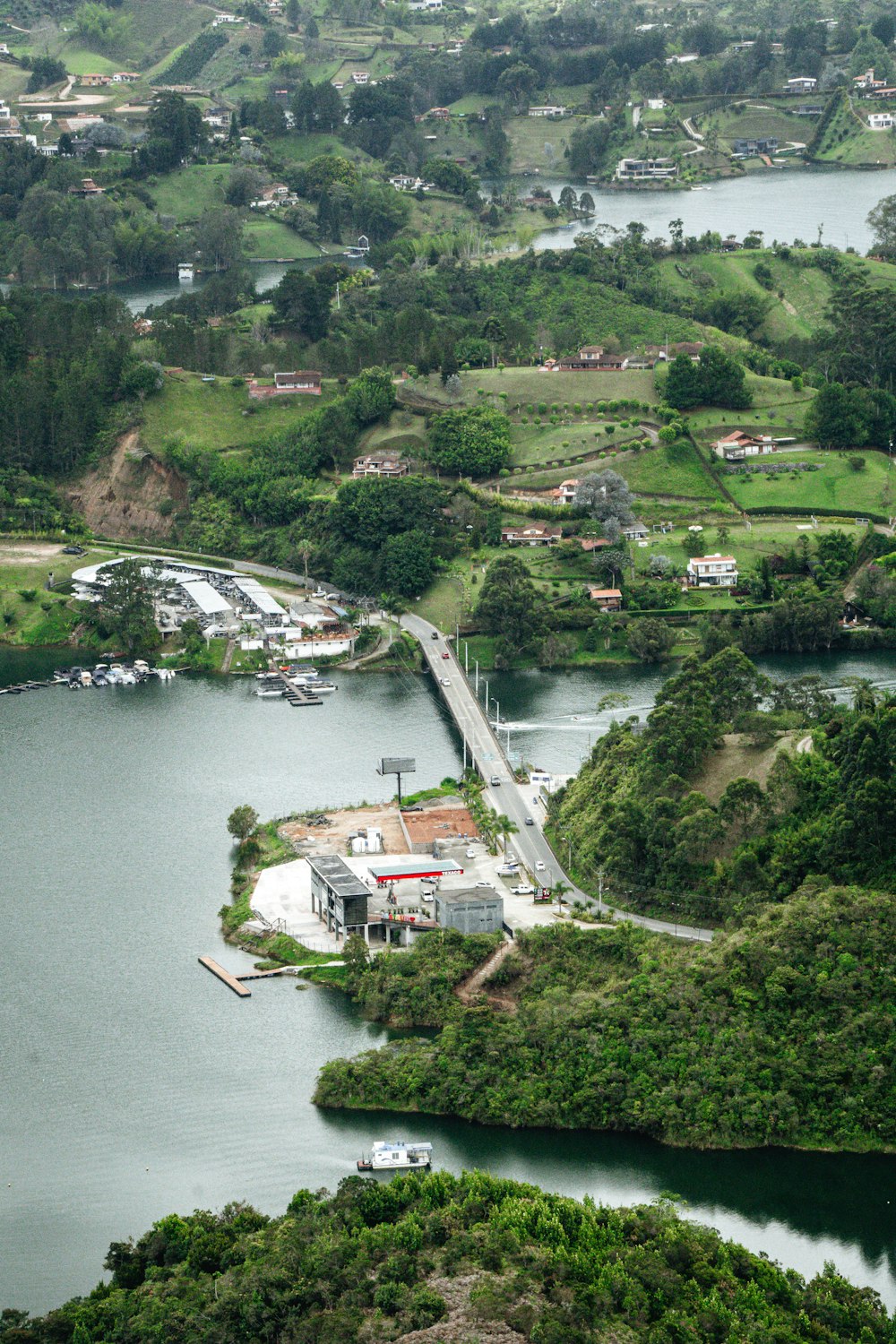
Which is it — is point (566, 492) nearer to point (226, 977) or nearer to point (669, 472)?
point (669, 472)

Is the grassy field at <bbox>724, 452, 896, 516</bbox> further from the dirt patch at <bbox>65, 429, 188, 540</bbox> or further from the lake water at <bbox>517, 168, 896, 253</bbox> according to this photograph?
the lake water at <bbox>517, 168, 896, 253</bbox>

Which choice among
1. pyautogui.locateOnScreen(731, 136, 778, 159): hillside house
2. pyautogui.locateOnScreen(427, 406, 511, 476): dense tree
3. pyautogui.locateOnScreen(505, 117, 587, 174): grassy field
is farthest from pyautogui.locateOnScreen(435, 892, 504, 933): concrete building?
pyautogui.locateOnScreen(731, 136, 778, 159): hillside house

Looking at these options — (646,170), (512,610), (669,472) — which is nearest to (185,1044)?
(512,610)

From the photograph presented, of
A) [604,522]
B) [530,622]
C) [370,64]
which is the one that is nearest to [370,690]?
[530,622]

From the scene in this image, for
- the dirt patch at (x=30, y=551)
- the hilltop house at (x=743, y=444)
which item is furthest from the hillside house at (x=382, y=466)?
the hilltop house at (x=743, y=444)

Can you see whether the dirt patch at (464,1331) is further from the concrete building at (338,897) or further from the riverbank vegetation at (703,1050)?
the concrete building at (338,897)

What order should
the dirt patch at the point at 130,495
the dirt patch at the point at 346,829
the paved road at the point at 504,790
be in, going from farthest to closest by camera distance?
the dirt patch at the point at 130,495 → the dirt patch at the point at 346,829 → the paved road at the point at 504,790

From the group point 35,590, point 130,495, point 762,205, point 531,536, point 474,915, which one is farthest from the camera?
point 762,205
